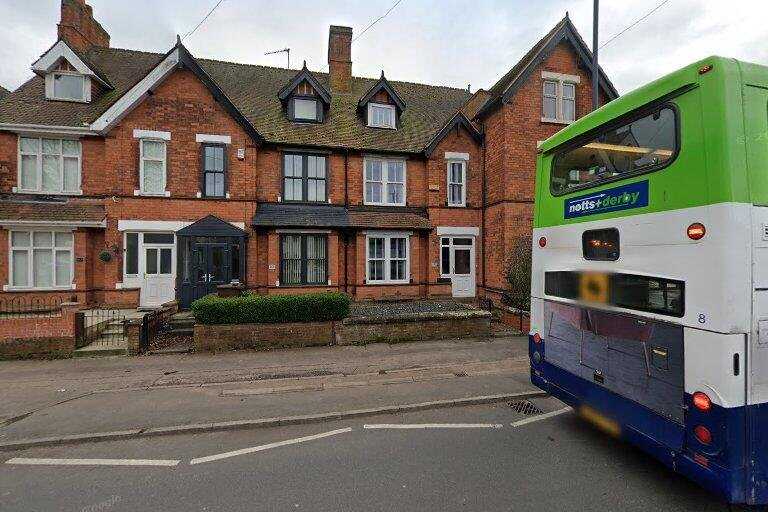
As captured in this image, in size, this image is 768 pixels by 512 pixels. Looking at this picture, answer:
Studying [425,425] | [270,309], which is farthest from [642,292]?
[270,309]

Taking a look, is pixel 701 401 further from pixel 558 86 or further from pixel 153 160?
pixel 153 160

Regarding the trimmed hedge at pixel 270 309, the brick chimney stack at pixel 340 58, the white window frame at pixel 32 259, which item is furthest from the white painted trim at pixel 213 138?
the brick chimney stack at pixel 340 58

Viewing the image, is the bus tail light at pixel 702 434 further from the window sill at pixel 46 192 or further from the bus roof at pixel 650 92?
the window sill at pixel 46 192

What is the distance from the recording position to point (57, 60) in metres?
13.4

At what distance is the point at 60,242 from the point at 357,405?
44.1 feet

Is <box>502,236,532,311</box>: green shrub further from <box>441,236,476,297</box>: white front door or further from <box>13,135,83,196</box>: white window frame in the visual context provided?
<box>13,135,83,196</box>: white window frame

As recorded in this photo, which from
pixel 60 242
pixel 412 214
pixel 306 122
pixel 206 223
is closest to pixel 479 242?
pixel 412 214

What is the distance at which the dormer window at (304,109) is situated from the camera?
15.1m

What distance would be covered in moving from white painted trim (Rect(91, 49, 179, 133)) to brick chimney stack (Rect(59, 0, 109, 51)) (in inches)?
215

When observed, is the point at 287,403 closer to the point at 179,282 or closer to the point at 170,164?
the point at 179,282

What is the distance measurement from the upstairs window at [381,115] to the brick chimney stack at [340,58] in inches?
125

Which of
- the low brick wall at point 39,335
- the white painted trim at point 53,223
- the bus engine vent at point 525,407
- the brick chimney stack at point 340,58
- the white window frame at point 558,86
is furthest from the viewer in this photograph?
the brick chimney stack at point 340,58

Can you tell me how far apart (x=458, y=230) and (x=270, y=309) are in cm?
929

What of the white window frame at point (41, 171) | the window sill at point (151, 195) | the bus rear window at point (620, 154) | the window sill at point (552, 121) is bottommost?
the bus rear window at point (620, 154)
